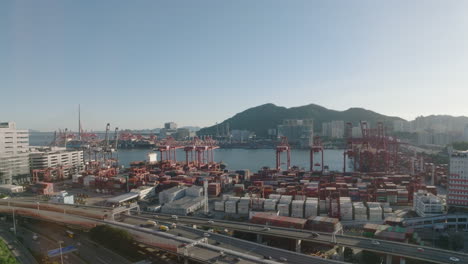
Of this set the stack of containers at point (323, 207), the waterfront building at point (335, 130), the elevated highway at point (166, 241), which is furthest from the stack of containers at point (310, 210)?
the waterfront building at point (335, 130)

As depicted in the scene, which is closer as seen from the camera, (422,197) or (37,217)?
(37,217)

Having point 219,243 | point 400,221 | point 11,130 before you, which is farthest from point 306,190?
point 11,130

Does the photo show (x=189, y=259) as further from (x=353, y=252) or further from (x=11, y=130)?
(x=11, y=130)

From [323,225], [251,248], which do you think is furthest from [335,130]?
[251,248]

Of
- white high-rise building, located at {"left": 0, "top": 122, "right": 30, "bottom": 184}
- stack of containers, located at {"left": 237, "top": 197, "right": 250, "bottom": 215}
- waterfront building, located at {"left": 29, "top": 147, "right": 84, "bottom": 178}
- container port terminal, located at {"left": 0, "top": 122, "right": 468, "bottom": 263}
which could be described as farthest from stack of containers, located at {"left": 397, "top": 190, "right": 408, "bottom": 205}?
white high-rise building, located at {"left": 0, "top": 122, "right": 30, "bottom": 184}

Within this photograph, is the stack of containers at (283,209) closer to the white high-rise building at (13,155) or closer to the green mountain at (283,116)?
the white high-rise building at (13,155)

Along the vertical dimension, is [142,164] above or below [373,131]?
below

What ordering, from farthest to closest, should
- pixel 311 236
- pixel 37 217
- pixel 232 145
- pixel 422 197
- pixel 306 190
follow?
pixel 232 145 < pixel 306 190 < pixel 422 197 < pixel 37 217 < pixel 311 236
